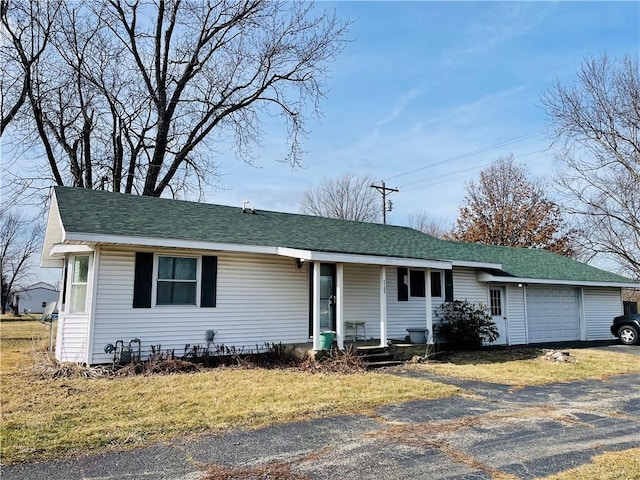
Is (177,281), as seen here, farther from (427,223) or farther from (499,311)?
(427,223)

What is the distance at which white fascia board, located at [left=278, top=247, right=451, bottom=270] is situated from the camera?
10.7 m

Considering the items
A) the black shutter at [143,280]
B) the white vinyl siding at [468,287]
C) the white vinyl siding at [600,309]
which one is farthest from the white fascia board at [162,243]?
the white vinyl siding at [600,309]

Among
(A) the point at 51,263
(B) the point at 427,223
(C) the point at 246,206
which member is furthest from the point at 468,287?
(B) the point at 427,223

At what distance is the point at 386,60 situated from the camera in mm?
12945

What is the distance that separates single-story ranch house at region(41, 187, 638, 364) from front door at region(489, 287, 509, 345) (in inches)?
2.0

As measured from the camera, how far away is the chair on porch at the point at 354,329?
12.4m

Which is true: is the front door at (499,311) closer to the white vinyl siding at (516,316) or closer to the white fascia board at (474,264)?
the white vinyl siding at (516,316)

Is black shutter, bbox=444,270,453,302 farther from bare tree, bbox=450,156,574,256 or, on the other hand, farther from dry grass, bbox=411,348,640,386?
bare tree, bbox=450,156,574,256

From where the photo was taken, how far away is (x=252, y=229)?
12.1m

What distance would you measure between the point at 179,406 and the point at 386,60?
10.8m

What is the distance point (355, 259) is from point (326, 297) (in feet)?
5.50

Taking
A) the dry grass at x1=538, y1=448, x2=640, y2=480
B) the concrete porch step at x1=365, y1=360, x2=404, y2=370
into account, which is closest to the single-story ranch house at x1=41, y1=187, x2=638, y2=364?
the concrete porch step at x1=365, y1=360, x2=404, y2=370

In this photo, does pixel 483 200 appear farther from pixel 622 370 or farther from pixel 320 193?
pixel 622 370

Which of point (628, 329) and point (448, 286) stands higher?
point (448, 286)
